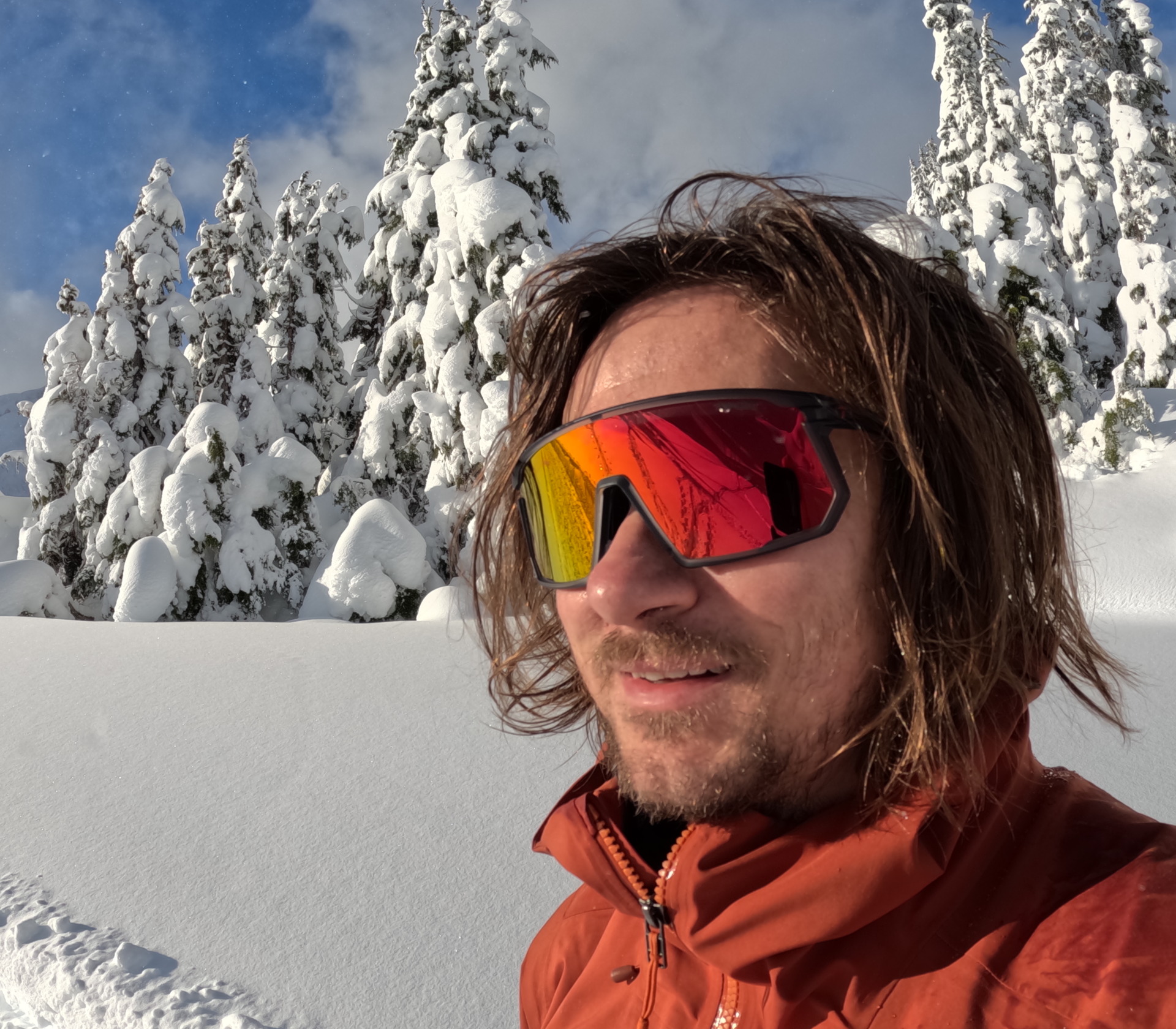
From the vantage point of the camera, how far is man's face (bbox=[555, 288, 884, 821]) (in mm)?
1163

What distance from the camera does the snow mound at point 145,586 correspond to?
11.7m

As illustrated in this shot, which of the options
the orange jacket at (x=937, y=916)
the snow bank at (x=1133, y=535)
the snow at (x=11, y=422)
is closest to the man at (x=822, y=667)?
the orange jacket at (x=937, y=916)

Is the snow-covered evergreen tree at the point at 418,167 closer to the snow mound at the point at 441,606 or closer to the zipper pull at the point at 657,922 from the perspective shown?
the snow mound at the point at 441,606

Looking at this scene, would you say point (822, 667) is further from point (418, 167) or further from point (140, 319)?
point (140, 319)

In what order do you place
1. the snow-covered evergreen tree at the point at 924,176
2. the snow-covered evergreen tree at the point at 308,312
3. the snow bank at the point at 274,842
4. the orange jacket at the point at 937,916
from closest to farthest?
the orange jacket at the point at 937,916 → the snow bank at the point at 274,842 → the snow-covered evergreen tree at the point at 308,312 → the snow-covered evergreen tree at the point at 924,176

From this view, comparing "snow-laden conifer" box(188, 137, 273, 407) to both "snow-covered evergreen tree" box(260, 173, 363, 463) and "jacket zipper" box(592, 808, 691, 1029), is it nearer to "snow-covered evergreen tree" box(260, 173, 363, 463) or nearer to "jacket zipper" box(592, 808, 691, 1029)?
"snow-covered evergreen tree" box(260, 173, 363, 463)

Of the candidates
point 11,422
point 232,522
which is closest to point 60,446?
point 232,522

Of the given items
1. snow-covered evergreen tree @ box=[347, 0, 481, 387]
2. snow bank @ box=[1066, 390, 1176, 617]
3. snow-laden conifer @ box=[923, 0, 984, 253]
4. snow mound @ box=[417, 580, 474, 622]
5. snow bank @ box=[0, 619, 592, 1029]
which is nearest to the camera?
snow bank @ box=[0, 619, 592, 1029]

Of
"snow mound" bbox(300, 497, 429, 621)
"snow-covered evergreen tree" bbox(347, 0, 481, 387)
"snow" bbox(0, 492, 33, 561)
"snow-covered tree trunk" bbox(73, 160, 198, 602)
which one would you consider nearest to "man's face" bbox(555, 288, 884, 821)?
"snow mound" bbox(300, 497, 429, 621)

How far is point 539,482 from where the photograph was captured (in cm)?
160

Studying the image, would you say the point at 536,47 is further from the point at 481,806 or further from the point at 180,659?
the point at 481,806

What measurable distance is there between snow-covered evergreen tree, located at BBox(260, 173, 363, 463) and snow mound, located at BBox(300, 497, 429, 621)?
899 cm

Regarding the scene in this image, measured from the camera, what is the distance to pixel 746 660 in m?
1.17

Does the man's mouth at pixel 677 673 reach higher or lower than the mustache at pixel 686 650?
lower
